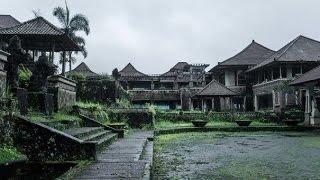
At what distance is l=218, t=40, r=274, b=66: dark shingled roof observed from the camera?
2061 inches

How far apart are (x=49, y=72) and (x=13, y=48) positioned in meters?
2.10

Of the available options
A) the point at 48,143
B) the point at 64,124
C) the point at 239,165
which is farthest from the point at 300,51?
the point at 48,143

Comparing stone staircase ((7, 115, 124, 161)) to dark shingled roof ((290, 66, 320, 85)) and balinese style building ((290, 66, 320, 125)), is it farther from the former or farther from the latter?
balinese style building ((290, 66, 320, 125))

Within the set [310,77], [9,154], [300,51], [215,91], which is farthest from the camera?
[300,51]

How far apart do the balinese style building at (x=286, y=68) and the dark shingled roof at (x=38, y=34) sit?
912 inches

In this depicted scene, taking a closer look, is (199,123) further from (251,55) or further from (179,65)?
(179,65)

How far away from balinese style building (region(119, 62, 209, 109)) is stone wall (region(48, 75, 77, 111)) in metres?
31.4

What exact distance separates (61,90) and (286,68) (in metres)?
29.1

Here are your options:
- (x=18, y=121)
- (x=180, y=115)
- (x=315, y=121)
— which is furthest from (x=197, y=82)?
(x=18, y=121)

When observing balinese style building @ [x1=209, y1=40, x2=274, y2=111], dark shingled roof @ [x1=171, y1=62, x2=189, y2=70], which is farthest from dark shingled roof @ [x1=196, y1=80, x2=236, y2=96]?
dark shingled roof @ [x1=171, y1=62, x2=189, y2=70]

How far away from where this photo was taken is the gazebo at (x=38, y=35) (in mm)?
25594

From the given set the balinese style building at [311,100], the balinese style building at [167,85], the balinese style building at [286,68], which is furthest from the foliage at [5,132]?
the balinese style building at [167,85]

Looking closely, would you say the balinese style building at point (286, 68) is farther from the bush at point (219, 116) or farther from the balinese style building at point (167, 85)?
the balinese style building at point (167, 85)

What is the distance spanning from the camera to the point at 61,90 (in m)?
20.3
